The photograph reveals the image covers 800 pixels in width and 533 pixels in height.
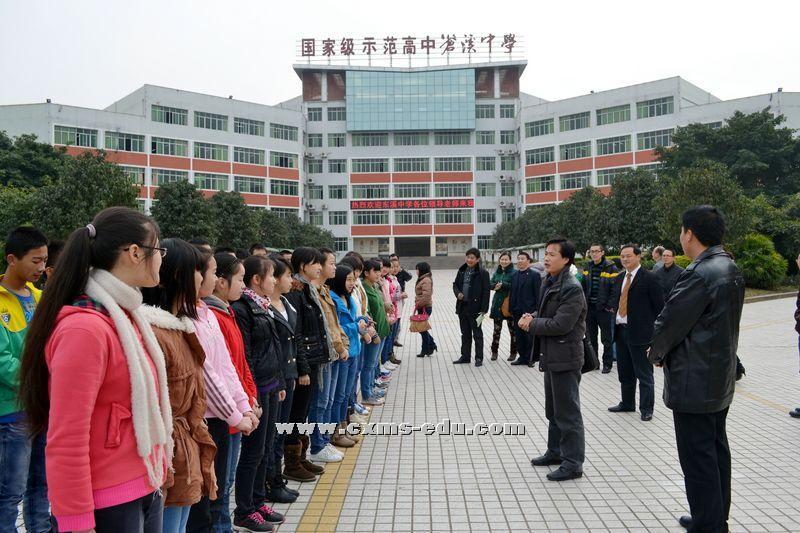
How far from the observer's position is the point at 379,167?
2430 inches

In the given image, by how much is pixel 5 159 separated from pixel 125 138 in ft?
51.2

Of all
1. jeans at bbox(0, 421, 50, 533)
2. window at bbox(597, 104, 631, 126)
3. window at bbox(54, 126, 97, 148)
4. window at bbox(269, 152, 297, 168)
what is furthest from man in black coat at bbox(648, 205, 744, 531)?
window at bbox(269, 152, 297, 168)

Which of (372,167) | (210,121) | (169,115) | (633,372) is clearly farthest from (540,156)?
A: (633,372)

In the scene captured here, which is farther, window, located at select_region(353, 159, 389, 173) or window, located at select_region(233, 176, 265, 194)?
window, located at select_region(353, 159, 389, 173)

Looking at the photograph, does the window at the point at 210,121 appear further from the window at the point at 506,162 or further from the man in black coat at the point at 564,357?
the man in black coat at the point at 564,357

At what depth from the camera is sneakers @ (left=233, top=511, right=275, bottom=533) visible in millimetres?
3562

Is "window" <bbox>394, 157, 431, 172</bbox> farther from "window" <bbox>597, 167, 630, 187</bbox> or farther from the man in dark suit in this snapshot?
the man in dark suit

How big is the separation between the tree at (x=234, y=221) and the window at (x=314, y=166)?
28.8m

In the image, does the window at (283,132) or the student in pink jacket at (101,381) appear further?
the window at (283,132)

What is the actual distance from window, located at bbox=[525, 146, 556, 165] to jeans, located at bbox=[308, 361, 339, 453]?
54.7 meters

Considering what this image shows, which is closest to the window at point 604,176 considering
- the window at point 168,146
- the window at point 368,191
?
the window at point 368,191

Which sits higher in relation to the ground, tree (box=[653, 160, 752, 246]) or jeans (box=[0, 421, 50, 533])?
tree (box=[653, 160, 752, 246])

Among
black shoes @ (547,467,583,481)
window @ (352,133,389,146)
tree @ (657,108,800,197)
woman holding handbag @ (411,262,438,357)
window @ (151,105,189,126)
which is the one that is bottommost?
black shoes @ (547,467,583,481)

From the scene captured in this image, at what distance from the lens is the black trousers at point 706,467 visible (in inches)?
130
